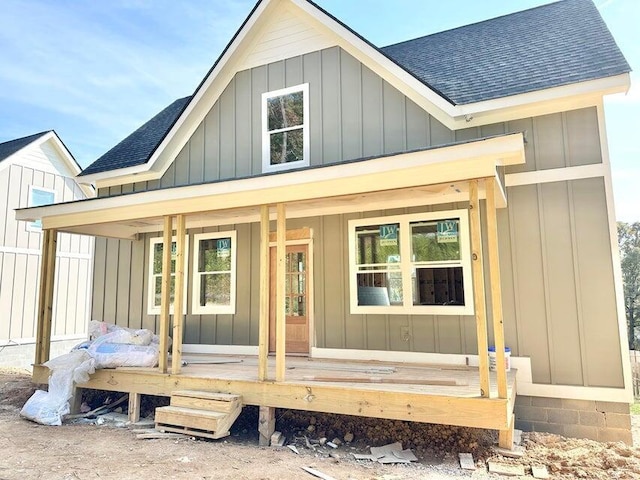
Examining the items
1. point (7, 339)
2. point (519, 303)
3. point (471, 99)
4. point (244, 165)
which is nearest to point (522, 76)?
point (471, 99)

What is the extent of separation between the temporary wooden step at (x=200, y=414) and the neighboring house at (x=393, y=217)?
0.73 ft

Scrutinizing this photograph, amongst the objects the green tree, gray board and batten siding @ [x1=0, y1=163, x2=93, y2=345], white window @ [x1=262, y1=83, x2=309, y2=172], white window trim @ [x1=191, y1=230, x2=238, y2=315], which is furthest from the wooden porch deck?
the green tree

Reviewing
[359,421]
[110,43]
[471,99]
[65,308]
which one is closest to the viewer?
[359,421]

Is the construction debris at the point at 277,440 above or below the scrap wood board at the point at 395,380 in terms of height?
below

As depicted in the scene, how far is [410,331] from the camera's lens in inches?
254

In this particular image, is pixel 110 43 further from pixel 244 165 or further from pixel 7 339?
pixel 244 165

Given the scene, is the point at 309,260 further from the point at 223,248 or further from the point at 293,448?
the point at 293,448

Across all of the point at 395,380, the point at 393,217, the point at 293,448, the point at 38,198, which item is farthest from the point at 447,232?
the point at 38,198

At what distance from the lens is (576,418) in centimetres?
545

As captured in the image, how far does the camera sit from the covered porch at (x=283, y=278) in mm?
4184

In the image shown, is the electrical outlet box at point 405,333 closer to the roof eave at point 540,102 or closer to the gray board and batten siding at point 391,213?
the gray board and batten siding at point 391,213

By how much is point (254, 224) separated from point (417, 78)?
12.4 feet

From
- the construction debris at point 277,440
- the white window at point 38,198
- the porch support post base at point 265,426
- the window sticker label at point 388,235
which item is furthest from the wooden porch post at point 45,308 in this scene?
the white window at point 38,198

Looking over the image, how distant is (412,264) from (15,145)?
47.0ft
